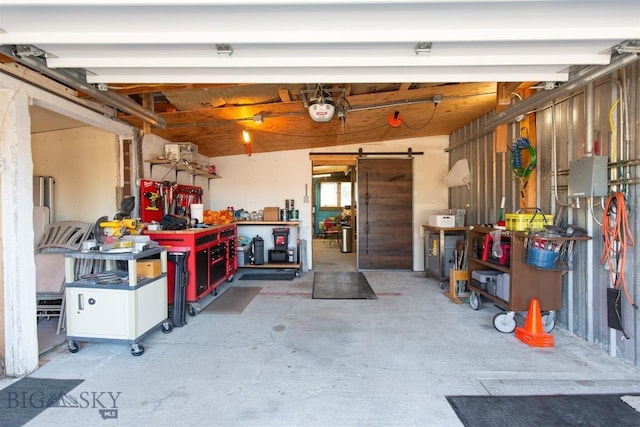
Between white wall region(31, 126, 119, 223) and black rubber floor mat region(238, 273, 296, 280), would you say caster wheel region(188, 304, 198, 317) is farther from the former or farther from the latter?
black rubber floor mat region(238, 273, 296, 280)

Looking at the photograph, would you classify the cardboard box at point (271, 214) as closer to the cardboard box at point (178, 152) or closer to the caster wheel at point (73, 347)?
the cardboard box at point (178, 152)

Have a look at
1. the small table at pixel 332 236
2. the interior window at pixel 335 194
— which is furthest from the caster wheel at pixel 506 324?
the interior window at pixel 335 194

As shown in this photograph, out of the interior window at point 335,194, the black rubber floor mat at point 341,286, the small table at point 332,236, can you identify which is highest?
the interior window at point 335,194

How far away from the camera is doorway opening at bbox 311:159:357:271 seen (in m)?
8.91

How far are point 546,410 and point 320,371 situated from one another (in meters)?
1.50

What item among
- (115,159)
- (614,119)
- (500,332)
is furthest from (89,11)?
(500,332)

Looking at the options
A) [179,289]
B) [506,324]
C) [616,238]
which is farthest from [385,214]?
[179,289]

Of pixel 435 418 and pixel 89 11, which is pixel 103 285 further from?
pixel 435 418

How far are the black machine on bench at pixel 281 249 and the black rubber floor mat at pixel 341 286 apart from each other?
65 cm

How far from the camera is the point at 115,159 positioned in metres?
3.92

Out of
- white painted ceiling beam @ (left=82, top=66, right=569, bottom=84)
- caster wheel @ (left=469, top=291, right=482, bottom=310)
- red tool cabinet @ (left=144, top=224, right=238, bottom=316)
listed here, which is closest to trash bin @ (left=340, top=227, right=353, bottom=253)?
red tool cabinet @ (left=144, top=224, right=238, bottom=316)

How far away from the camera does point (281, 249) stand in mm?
5891

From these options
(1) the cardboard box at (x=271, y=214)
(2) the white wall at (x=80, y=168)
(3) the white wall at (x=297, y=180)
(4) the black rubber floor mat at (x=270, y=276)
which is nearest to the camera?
(2) the white wall at (x=80, y=168)

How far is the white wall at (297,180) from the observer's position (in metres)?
6.28
